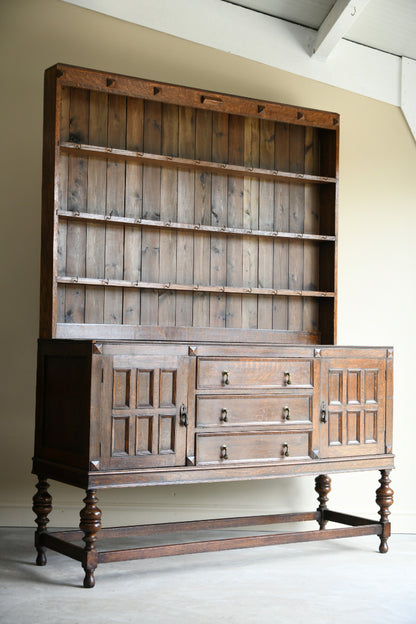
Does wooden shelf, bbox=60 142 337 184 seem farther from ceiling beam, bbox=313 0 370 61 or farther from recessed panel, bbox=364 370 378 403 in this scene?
recessed panel, bbox=364 370 378 403

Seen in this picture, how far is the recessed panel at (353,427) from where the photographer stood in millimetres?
4809

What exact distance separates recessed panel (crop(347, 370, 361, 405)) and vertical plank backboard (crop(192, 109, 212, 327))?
0.93 meters

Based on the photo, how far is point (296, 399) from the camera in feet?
15.1

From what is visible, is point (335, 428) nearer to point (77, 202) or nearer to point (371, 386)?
point (371, 386)

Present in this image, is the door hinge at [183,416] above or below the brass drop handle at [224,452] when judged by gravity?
above

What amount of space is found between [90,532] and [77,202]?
1850mm

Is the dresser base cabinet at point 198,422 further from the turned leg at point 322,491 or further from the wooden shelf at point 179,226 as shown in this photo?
the wooden shelf at point 179,226

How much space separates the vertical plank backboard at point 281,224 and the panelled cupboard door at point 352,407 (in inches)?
25.0

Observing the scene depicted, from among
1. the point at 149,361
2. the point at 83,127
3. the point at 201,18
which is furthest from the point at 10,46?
the point at 149,361

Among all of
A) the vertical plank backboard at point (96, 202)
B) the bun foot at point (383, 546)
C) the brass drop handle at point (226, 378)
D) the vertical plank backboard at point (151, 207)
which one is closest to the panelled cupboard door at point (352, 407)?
the bun foot at point (383, 546)

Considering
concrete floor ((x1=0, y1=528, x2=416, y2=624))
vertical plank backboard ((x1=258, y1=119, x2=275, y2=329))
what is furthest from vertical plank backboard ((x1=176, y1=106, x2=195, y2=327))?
concrete floor ((x1=0, y1=528, x2=416, y2=624))

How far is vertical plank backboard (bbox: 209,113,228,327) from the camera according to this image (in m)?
5.10

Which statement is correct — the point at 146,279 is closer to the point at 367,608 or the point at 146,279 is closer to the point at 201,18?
the point at 201,18

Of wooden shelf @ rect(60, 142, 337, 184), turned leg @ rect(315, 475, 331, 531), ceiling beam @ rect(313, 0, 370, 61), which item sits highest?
ceiling beam @ rect(313, 0, 370, 61)
